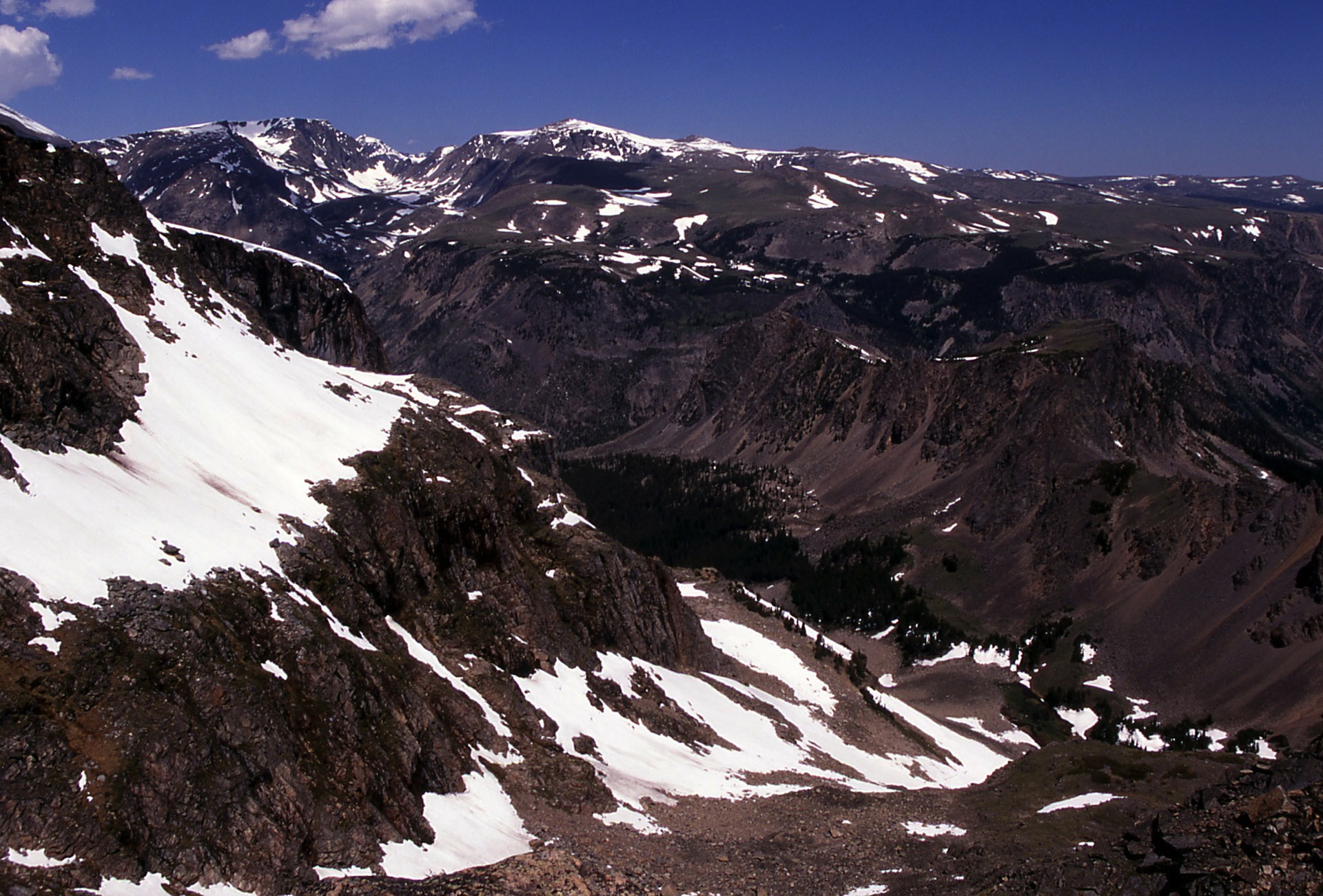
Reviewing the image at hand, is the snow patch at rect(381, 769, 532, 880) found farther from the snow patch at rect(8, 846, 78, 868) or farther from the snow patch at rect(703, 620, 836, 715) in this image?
the snow patch at rect(703, 620, 836, 715)

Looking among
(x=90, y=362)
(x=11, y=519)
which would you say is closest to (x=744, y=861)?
(x=11, y=519)

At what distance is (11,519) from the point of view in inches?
1169

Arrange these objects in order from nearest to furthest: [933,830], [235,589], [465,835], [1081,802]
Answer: [465,835] < [235,589] < [933,830] < [1081,802]

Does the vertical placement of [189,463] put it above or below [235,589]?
above

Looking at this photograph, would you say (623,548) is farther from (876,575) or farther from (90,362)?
(876,575)

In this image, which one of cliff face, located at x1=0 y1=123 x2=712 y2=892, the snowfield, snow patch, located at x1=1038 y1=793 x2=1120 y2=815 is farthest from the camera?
snow patch, located at x1=1038 y1=793 x2=1120 y2=815

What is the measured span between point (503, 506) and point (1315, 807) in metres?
40.7

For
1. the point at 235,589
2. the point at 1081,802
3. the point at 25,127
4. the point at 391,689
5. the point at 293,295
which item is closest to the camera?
the point at 235,589

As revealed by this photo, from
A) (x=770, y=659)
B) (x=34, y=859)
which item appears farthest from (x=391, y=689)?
(x=770, y=659)

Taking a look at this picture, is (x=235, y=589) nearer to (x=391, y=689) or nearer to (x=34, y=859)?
(x=391, y=689)

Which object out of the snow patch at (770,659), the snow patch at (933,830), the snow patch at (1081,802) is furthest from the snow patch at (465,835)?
the snow patch at (770,659)

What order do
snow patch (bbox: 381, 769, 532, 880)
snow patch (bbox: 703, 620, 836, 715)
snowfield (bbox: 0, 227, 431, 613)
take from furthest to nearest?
snow patch (bbox: 703, 620, 836, 715), snowfield (bbox: 0, 227, 431, 613), snow patch (bbox: 381, 769, 532, 880)

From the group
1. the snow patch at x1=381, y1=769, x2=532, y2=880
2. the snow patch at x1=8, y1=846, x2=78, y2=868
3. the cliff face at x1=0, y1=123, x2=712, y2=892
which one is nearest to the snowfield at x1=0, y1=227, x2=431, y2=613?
the cliff face at x1=0, y1=123, x2=712, y2=892

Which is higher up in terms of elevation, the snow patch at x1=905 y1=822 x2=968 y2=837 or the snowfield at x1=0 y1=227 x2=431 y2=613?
the snowfield at x1=0 y1=227 x2=431 y2=613
